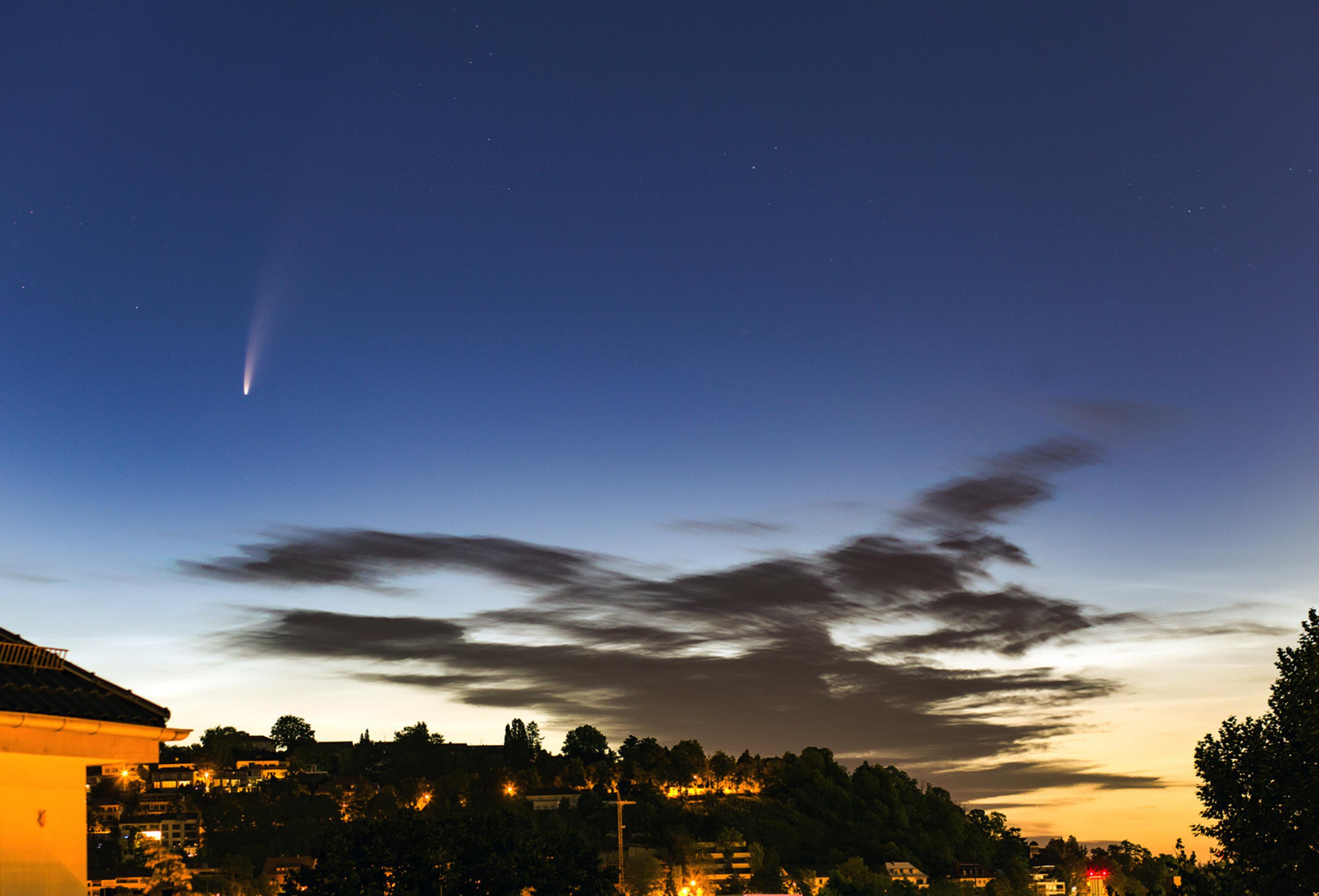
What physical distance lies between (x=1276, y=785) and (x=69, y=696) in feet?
171

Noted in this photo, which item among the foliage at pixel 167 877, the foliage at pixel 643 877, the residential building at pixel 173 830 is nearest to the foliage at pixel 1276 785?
the foliage at pixel 167 877

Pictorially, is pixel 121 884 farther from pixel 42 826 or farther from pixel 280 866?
pixel 42 826

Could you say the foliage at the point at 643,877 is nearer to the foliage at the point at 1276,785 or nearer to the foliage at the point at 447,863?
the foliage at the point at 447,863

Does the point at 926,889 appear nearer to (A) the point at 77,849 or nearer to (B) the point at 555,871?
(B) the point at 555,871

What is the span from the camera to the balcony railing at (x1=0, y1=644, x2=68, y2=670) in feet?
24.6

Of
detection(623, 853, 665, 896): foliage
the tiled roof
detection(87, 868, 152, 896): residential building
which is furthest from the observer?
detection(623, 853, 665, 896): foliage

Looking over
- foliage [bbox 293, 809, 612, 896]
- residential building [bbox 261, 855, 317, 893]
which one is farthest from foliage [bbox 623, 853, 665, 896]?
foliage [bbox 293, 809, 612, 896]

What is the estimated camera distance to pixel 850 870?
186m

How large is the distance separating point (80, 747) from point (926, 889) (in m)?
204

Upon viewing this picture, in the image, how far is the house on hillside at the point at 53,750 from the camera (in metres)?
7.01

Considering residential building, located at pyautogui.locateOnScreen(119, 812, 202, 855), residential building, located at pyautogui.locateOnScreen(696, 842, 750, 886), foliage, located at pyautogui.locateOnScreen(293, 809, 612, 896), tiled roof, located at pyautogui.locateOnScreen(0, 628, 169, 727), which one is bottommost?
residential building, located at pyautogui.locateOnScreen(696, 842, 750, 886)

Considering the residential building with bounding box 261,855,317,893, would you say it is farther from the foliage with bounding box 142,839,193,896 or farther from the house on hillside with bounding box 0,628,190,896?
the house on hillside with bounding box 0,628,190,896

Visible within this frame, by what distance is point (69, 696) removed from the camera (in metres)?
7.49

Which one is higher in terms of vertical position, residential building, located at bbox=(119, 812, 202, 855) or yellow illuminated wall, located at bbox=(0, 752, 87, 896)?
yellow illuminated wall, located at bbox=(0, 752, 87, 896)
